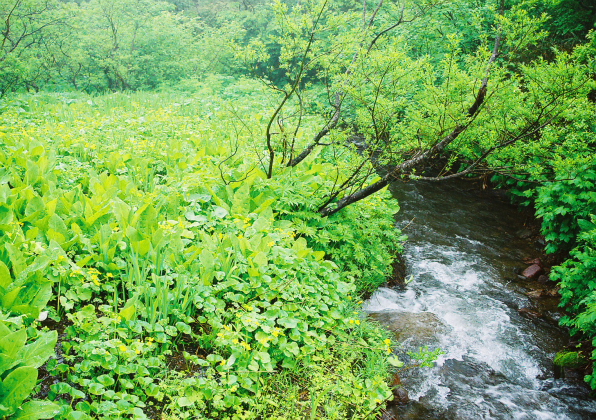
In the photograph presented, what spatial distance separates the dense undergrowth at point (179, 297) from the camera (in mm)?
2271

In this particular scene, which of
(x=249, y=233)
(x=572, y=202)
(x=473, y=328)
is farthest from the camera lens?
(x=572, y=202)

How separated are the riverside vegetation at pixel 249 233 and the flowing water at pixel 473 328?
1.23 ft

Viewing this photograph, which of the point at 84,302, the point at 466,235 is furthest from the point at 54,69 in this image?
the point at 466,235

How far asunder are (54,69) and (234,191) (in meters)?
10.00

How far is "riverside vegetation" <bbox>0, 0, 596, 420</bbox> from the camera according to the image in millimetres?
2395

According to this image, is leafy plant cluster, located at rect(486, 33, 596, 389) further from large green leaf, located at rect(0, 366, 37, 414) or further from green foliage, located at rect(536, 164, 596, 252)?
large green leaf, located at rect(0, 366, 37, 414)

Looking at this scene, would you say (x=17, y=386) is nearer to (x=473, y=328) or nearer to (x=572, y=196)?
(x=473, y=328)

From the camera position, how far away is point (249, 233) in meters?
3.85

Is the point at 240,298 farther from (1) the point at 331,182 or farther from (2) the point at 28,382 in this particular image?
(1) the point at 331,182

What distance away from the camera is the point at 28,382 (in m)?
1.93

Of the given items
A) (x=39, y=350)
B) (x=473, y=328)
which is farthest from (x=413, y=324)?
(x=39, y=350)

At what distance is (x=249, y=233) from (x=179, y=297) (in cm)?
114

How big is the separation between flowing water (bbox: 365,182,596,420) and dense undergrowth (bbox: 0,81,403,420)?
53 centimetres

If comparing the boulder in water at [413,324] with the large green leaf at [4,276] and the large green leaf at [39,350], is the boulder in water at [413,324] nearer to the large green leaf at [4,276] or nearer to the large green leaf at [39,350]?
the large green leaf at [39,350]
